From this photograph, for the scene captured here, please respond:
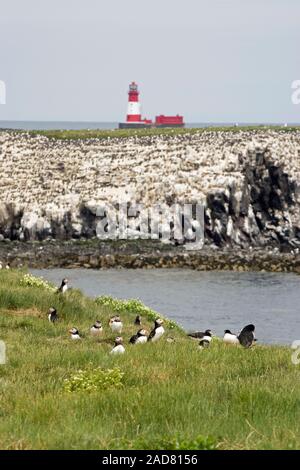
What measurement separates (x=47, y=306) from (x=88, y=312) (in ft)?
4.21

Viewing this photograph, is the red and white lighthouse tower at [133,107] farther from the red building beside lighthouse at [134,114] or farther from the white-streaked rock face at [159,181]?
the white-streaked rock face at [159,181]

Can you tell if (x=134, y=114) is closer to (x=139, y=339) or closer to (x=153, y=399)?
(x=139, y=339)

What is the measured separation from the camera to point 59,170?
3494 inches

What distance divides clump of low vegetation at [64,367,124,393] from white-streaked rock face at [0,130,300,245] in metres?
59.2

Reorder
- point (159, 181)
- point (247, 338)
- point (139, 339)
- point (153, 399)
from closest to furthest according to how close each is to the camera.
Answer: point (153, 399) → point (139, 339) → point (247, 338) → point (159, 181)

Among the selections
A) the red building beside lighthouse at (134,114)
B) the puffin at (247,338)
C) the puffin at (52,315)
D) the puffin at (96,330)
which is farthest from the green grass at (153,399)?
the red building beside lighthouse at (134,114)

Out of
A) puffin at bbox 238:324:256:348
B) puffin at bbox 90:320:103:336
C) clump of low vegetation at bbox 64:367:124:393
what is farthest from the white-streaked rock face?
clump of low vegetation at bbox 64:367:124:393

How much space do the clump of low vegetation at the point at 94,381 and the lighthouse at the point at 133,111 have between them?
Answer: 5268 inches

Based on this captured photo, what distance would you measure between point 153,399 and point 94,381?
6.41 feet

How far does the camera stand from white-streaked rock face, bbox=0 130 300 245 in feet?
245

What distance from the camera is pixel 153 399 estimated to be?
11.7 m

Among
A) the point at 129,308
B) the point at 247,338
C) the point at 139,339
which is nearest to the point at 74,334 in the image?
the point at 139,339

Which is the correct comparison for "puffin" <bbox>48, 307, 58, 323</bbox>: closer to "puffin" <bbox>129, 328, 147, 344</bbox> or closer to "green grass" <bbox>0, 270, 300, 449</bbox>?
"puffin" <bbox>129, 328, 147, 344</bbox>
